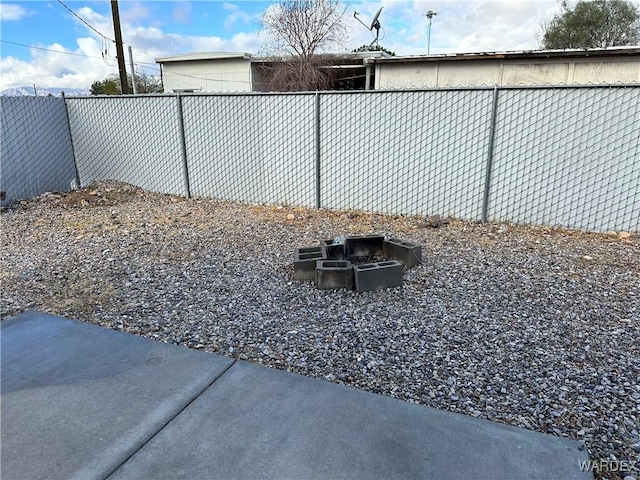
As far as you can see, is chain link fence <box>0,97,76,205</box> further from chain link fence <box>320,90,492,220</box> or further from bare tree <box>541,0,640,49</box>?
bare tree <box>541,0,640,49</box>

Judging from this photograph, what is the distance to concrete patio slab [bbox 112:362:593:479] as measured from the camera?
5.87 feet

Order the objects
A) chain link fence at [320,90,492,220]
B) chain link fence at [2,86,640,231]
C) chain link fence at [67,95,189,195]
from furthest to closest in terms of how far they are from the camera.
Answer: chain link fence at [67,95,189,195], chain link fence at [320,90,492,220], chain link fence at [2,86,640,231]

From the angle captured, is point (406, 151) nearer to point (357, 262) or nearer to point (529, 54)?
→ point (357, 262)

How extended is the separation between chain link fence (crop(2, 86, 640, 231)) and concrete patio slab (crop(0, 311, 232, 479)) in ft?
14.2

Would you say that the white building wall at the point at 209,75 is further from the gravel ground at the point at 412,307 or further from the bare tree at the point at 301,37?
the gravel ground at the point at 412,307

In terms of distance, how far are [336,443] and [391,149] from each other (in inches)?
192

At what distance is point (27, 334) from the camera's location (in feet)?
9.83

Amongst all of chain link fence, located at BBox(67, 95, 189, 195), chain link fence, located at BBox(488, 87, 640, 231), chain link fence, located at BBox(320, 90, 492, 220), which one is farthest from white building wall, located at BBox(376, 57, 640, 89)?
chain link fence, located at BBox(67, 95, 189, 195)

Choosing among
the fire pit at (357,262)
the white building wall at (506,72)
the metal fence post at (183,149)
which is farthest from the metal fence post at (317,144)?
the white building wall at (506,72)

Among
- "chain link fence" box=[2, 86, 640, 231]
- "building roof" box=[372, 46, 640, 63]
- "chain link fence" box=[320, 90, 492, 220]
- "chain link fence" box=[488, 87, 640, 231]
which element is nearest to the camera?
"chain link fence" box=[488, 87, 640, 231]

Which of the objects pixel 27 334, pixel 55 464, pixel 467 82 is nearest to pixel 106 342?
pixel 27 334

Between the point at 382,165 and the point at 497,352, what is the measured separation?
4.00m

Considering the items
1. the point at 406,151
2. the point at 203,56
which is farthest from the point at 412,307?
the point at 203,56

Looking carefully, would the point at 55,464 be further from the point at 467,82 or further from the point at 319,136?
the point at 467,82
